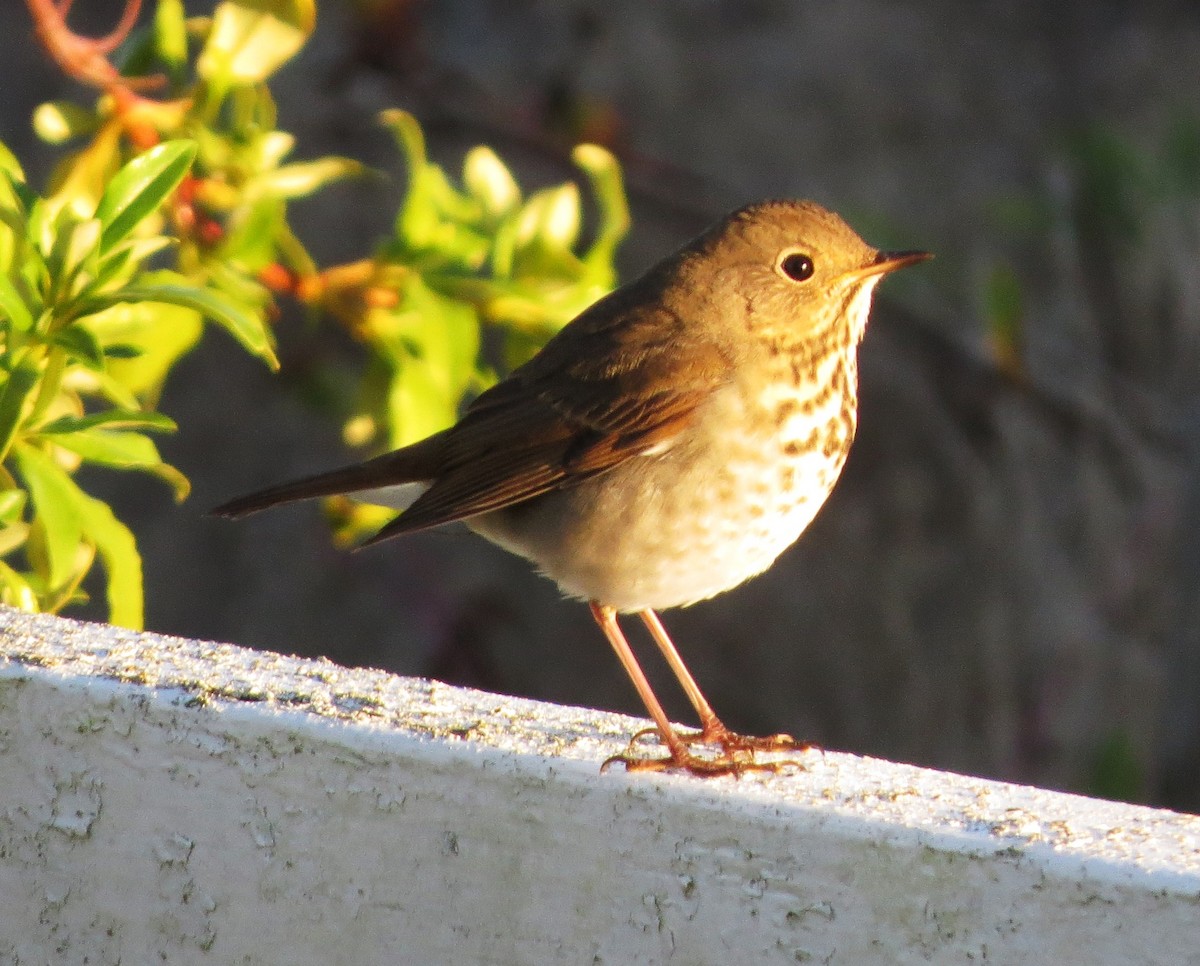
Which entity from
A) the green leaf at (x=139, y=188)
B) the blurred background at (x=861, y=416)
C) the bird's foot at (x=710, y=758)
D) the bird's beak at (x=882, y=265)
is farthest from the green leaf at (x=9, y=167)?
the blurred background at (x=861, y=416)

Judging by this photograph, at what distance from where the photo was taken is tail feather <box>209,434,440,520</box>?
3.34 metres

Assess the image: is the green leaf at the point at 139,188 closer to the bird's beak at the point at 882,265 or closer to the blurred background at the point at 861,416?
the bird's beak at the point at 882,265

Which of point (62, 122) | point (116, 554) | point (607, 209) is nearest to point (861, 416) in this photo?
point (607, 209)

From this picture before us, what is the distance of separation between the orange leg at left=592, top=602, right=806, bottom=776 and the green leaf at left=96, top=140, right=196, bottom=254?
3.49 ft

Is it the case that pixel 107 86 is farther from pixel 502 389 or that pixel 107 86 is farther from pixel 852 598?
pixel 852 598

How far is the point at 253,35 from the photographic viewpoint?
321cm

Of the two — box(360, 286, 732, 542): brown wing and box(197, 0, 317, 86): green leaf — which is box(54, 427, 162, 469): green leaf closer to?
box(360, 286, 732, 542): brown wing

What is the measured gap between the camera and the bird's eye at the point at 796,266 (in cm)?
355

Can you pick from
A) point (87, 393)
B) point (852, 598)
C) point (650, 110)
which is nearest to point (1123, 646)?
point (852, 598)

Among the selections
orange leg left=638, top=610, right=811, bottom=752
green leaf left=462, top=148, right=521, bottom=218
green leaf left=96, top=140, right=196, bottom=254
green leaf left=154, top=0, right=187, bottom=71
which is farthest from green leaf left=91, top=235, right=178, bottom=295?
orange leg left=638, top=610, right=811, bottom=752

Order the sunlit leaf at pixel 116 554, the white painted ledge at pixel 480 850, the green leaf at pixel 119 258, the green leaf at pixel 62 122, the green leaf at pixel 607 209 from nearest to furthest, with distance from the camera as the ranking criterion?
the white painted ledge at pixel 480 850 < the green leaf at pixel 119 258 < the sunlit leaf at pixel 116 554 < the green leaf at pixel 62 122 < the green leaf at pixel 607 209

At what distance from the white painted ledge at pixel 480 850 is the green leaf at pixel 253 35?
4.28ft

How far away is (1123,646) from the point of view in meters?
6.01

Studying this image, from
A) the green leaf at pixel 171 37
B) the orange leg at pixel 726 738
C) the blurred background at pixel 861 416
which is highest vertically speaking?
the green leaf at pixel 171 37
